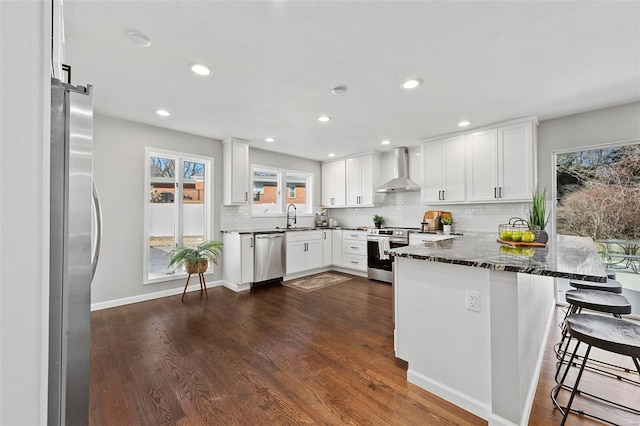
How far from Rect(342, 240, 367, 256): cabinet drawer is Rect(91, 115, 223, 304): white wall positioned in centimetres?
319

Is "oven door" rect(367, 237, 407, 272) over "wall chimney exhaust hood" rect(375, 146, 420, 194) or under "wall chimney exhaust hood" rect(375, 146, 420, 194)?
under

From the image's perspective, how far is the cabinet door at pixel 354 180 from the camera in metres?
5.62

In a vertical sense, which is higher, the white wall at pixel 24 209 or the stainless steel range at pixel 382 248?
the white wall at pixel 24 209

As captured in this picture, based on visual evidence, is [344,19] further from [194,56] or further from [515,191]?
[515,191]

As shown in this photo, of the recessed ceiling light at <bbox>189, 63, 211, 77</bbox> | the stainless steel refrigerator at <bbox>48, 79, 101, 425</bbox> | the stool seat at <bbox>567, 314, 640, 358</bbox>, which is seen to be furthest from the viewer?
the recessed ceiling light at <bbox>189, 63, 211, 77</bbox>

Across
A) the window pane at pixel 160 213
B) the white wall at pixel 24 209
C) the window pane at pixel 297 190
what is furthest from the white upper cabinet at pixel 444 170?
the white wall at pixel 24 209

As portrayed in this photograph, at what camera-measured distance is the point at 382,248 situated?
477 centimetres

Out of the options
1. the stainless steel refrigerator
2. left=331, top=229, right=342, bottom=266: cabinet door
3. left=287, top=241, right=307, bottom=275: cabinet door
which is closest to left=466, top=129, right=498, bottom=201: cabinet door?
left=331, top=229, right=342, bottom=266: cabinet door

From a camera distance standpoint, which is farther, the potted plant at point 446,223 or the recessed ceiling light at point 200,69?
the potted plant at point 446,223

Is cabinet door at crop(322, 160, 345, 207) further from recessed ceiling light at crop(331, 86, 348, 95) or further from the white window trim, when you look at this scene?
recessed ceiling light at crop(331, 86, 348, 95)

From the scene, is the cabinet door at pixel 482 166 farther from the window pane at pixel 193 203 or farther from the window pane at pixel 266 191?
the window pane at pixel 193 203

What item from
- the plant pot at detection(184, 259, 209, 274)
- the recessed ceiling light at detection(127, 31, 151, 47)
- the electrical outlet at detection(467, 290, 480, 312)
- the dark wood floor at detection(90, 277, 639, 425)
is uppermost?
the recessed ceiling light at detection(127, 31, 151, 47)

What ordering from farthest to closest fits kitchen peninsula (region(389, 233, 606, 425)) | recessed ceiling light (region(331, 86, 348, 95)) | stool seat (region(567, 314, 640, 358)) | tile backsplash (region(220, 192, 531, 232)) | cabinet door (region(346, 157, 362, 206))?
1. cabinet door (region(346, 157, 362, 206))
2. tile backsplash (region(220, 192, 531, 232))
3. recessed ceiling light (region(331, 86, 348, 95))
4. kitchen peninsula (region(389, 233, 606, 425))
5. stool seat (region(567, 314, 640, 358))

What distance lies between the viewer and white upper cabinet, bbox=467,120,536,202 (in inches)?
138
